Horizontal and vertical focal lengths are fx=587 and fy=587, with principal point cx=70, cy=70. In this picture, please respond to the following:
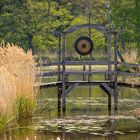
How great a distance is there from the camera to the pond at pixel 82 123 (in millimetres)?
12634

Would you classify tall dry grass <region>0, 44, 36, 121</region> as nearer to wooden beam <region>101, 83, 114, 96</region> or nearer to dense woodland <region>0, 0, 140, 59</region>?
wooden beam <region>101, 83, 114, 96</region>

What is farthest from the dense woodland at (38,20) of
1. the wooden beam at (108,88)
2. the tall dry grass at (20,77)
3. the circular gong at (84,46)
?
the tall dry grass at (20,77)

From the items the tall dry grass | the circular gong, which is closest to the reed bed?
the tall dry grass

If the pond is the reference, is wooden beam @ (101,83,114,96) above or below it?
above

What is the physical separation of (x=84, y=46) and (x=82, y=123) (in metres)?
6.81

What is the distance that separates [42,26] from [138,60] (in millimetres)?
17248

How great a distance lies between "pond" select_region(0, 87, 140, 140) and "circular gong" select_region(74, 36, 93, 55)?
1.85 metres

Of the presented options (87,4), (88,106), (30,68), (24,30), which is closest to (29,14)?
(24,30)

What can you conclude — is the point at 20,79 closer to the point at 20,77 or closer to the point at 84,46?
the point at 20,77

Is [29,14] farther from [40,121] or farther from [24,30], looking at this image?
[40,121]

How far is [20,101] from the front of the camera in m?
14.3

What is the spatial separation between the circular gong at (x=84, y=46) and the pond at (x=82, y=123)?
1.85 meters

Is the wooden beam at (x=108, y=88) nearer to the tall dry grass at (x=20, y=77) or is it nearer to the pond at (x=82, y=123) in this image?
the pond at (x=82, y=123)

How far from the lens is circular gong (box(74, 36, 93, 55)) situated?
67.8ft
